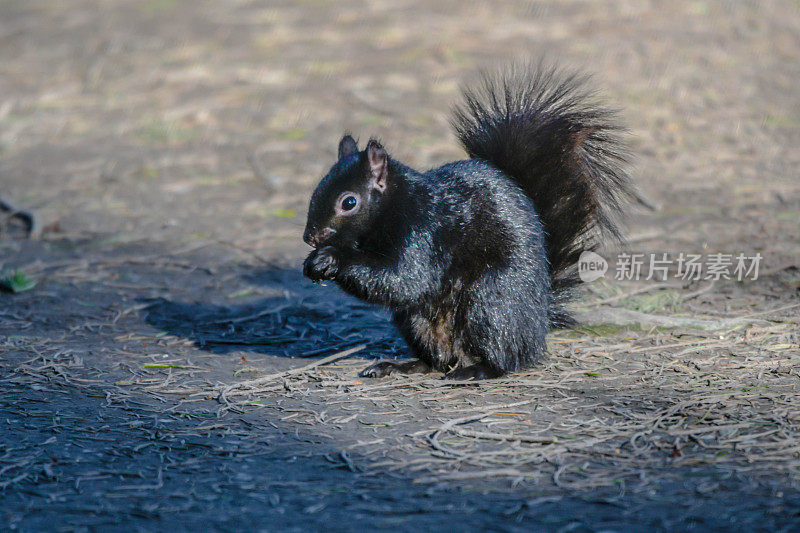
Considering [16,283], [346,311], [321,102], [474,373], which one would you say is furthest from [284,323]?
[321,102]

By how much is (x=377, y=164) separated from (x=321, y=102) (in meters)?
4.25

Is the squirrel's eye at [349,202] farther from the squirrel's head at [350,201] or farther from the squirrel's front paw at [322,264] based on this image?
the squirrel's front paw at [322,264]

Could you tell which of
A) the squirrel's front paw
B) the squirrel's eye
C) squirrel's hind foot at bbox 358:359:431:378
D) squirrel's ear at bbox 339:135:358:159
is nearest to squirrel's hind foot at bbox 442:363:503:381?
squirrel's hind foot at bbox 358:359:431:378

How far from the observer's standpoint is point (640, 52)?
25.2ft

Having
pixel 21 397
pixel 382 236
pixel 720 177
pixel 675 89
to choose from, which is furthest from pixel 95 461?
pixel 675 89

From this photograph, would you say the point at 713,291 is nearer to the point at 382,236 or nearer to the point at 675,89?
the point at 382,236

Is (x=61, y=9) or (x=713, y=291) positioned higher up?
(x=61, y=9)

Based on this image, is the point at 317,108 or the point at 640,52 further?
the point at 640,52

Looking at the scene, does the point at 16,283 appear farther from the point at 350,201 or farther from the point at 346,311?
the point at 350,201

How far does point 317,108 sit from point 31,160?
222 cm

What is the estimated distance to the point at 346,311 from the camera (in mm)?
4012

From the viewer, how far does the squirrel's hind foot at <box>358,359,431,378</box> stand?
3240mm

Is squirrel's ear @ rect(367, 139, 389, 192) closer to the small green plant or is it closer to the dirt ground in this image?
the dirt ground

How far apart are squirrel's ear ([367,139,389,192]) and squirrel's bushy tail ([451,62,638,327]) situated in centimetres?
51
